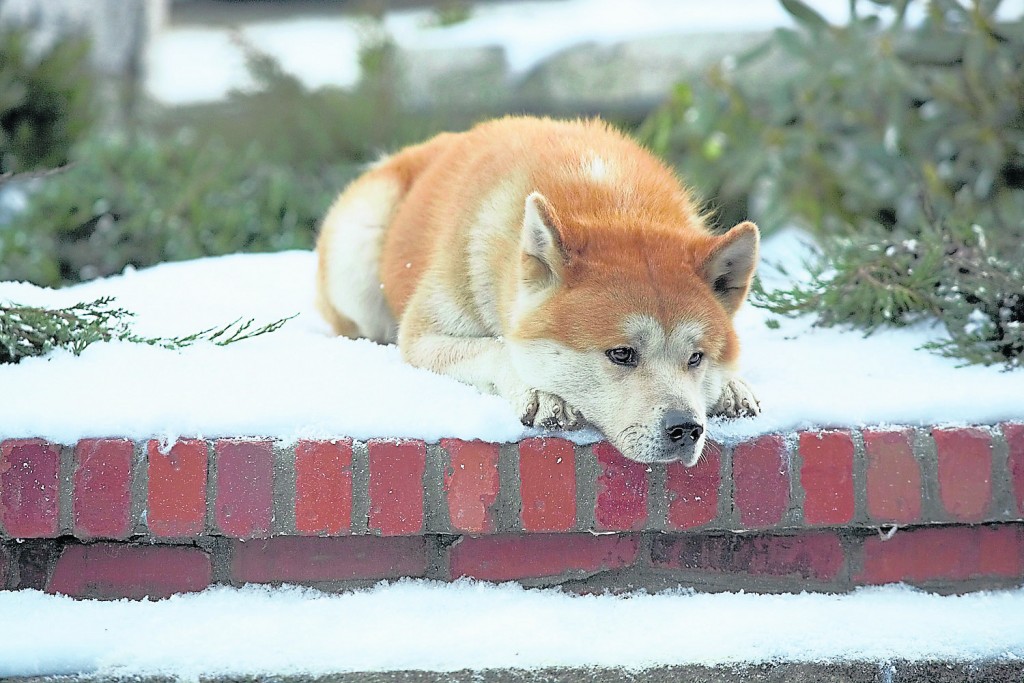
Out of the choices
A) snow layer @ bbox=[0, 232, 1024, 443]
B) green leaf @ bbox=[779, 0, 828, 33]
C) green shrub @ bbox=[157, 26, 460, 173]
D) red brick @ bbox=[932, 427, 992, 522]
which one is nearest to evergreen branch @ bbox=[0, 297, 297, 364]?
snow layer @ bbox=[0, 232, 1024, 443]

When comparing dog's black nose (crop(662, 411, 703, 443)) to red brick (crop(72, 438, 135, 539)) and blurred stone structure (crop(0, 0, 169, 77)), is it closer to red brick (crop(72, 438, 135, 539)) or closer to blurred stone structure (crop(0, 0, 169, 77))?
red brick (crop(72, 438, 135, 539))

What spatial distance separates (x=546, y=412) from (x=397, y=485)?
364 mm

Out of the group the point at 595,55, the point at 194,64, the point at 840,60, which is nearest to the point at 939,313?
the point at 840,60

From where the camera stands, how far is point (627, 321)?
2.38 meters

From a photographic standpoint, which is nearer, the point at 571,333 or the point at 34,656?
the point at 34,656

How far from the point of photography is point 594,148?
117 inches

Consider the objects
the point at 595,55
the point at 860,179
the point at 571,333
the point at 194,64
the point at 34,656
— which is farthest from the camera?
the point at 194,64

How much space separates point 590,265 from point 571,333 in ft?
0.56

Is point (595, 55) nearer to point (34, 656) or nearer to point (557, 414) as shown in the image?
point (557, 414)

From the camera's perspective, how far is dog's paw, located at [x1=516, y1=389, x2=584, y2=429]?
2355 mm

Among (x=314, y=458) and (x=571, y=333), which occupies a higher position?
(x=571, y=333)

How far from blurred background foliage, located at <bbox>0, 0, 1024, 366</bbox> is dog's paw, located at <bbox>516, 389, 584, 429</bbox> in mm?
1104

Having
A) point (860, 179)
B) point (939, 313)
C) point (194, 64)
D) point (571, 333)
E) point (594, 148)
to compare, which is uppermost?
point (594, 148)

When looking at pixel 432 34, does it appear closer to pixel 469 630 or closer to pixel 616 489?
pixel 616 489
